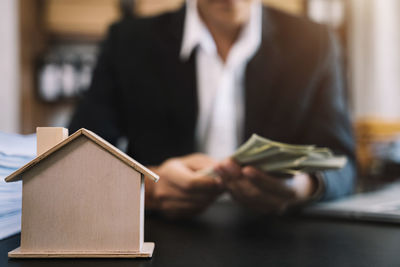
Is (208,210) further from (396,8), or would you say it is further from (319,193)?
(396,8)

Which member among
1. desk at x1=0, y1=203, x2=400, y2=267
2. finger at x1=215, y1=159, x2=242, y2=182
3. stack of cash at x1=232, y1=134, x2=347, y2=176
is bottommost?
desk at x1=0, y1=203, x2=400, y2=267

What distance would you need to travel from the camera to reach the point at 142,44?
45.7 inches

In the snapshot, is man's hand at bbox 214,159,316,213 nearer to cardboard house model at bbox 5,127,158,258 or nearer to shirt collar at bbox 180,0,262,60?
cardboard house model at bbox 5,127,158,258

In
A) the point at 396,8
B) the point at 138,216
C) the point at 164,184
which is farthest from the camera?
the point at 396,8

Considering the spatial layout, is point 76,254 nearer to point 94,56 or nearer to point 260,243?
point 260,243

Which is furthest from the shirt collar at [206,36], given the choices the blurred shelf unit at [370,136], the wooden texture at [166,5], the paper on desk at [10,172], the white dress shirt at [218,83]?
the wooden texture at [166,5]

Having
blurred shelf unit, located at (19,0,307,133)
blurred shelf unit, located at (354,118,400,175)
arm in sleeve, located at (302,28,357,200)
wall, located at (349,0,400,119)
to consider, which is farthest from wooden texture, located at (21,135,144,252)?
wall, located at (349,0,400,119)

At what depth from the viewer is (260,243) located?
17.9 inches

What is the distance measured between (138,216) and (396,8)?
10.2 ft

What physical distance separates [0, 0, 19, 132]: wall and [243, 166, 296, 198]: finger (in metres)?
1.72

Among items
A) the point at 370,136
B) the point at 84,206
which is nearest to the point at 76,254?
the point at 84,206

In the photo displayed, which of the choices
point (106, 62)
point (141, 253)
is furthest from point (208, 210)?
point (106, 62)

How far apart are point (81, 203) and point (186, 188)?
301 mm

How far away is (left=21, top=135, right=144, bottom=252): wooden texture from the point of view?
0.35 meters
